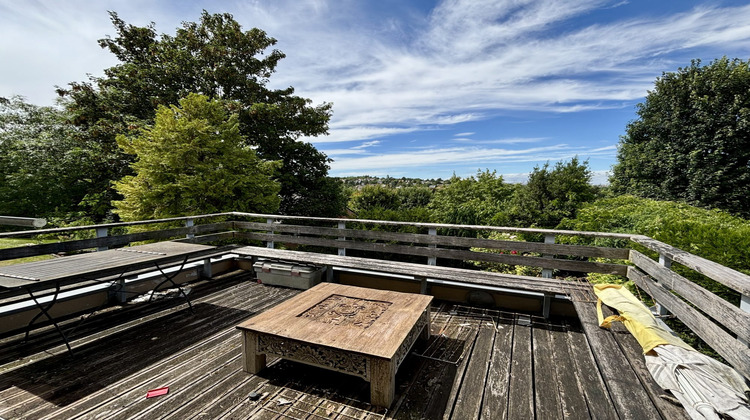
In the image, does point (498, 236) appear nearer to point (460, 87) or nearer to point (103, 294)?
point (460, 87)

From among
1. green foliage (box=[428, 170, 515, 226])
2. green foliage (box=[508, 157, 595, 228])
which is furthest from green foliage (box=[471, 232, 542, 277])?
green foliage (box=[428, 170, 515, 226])

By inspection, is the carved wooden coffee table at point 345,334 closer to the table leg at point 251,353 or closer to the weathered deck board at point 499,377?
the table leg at point 251,353

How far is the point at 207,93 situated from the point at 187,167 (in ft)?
21.8

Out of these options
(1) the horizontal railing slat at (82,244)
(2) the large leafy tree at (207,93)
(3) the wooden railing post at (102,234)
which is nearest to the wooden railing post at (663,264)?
(1) the horizontal railing slat at (82,244)

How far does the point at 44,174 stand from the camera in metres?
12.8

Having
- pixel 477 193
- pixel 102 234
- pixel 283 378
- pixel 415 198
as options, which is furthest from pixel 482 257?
pixel 415 198

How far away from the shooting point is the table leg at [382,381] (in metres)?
1.78

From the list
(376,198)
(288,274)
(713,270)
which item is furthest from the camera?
(376,198)

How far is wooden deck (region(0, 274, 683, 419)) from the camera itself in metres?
1.76

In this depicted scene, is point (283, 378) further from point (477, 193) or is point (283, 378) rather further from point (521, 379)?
point (477, 193)

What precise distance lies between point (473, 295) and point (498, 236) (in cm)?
408

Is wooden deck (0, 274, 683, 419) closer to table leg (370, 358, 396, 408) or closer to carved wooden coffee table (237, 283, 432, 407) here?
table leg (370, 358, 396, 408)

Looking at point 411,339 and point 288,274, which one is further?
point 288,274

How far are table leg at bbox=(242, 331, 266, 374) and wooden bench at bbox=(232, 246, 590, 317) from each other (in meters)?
1.68
